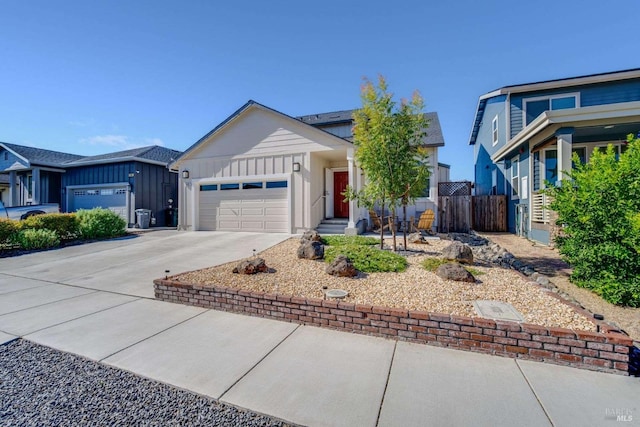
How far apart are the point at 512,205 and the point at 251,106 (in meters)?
11.9

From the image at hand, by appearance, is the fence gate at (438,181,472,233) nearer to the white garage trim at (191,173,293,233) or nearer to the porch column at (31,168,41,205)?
the white garage trim at (191,173,293,233)

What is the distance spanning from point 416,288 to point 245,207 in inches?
356

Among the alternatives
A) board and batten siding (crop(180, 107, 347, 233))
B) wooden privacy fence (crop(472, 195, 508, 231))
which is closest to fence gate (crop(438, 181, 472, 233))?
wooden privacy fence (crop(472, 195, 508, 231))

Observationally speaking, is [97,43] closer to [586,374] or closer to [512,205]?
[586,374]

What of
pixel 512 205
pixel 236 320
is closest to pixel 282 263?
pixel 236 320

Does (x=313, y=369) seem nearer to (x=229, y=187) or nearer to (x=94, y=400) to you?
(x=94, y=400)

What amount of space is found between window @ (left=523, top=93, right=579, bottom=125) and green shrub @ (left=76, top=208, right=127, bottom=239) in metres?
18.3

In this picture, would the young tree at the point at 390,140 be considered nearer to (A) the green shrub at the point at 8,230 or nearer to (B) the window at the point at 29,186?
(A) the green shrub at the point at 8,230

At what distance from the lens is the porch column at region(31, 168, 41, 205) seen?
17.3 m

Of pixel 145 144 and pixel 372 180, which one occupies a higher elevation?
pixel 145 144

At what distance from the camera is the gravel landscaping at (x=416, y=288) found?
3.29m

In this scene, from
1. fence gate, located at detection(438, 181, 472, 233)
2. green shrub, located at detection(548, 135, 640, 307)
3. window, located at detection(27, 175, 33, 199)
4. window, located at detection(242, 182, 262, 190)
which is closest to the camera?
green shrub, located at detection(548, 135, 640, 307)

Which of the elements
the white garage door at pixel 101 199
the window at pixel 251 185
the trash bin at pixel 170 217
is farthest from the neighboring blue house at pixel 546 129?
the white garage door at pixel 101 199

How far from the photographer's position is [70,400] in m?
2.24
